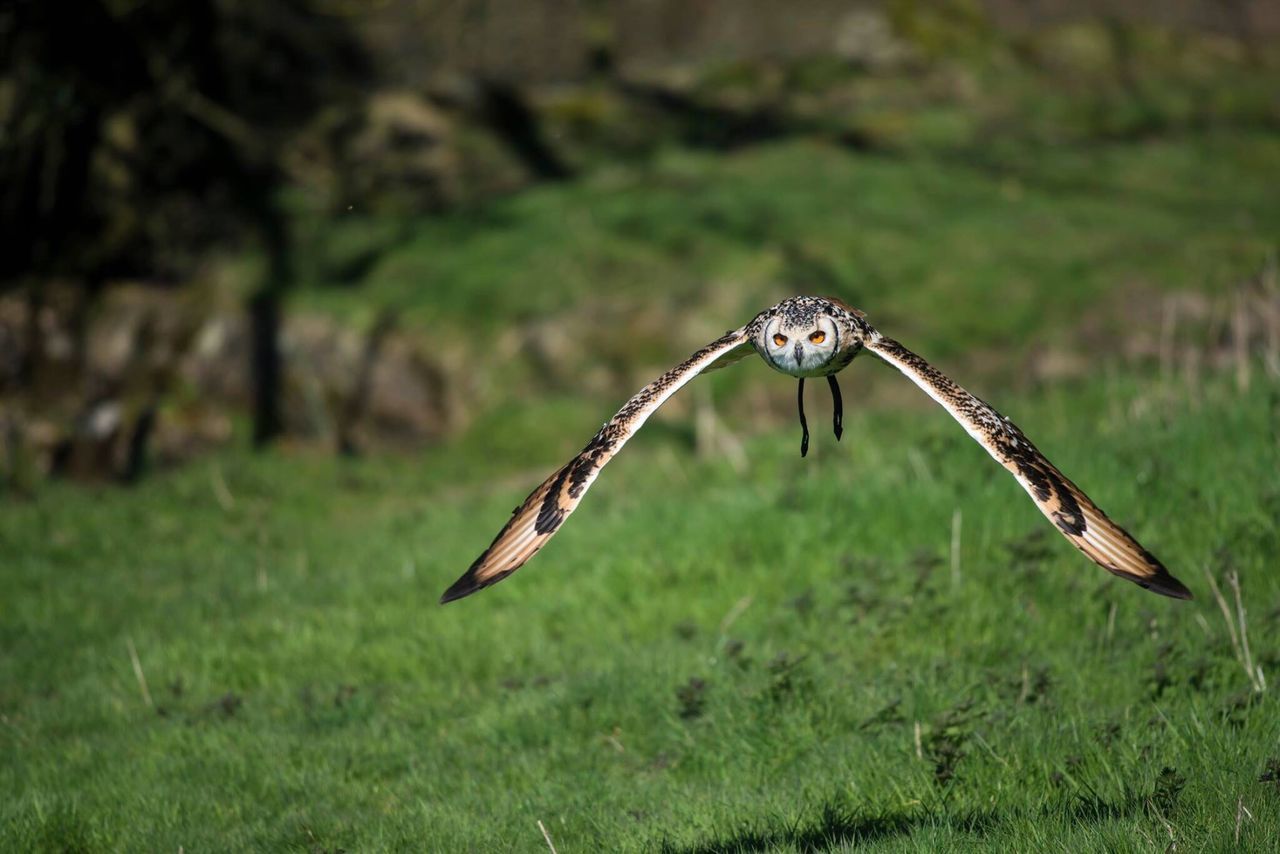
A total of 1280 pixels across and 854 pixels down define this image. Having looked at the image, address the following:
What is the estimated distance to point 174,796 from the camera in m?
5.89

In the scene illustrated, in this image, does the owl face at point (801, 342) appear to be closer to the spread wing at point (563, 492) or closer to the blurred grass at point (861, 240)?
the spread wing at point (563, 492)

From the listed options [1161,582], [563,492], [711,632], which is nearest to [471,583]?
[563,492]

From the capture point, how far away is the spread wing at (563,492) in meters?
3.87

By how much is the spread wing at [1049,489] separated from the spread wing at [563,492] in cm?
73

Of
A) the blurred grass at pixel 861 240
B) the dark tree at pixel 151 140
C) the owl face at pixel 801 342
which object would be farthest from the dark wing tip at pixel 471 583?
the dark tree at pixel 151 140

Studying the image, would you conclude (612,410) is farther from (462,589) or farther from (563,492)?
(462,589)

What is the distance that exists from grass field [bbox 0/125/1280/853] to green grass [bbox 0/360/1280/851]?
2 centimetres

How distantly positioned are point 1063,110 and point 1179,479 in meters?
12.2

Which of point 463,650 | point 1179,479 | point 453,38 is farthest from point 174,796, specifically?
point 453,38

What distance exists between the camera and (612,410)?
42.0 feet

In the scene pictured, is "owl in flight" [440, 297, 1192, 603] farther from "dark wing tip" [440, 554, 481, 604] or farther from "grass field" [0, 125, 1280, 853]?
"grass field" [0, 125, 1280, 853]

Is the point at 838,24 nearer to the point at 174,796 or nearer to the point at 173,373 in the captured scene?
the point at 173,373

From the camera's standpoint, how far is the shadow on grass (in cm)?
482

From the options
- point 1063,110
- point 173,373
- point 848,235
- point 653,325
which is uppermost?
point 1063,110
